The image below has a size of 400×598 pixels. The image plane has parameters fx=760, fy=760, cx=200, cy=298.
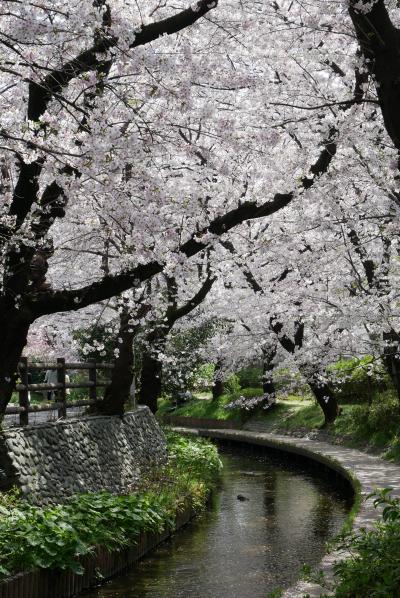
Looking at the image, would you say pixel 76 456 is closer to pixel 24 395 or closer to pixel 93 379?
pixel 24 395

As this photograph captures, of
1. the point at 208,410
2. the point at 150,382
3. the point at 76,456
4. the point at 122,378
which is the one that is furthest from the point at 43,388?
the point at 208,410

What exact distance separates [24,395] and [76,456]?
5.18 feet

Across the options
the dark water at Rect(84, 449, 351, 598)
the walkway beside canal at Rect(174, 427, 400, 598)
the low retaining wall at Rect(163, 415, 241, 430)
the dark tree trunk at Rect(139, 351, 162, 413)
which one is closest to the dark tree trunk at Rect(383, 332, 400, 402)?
the walkway beside canal at Rect(174, 427, 400, 598)

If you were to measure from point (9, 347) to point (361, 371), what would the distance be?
1664 centimetres

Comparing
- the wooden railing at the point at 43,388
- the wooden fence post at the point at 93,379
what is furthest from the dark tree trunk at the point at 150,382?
the wooden railing at the point at 43,388

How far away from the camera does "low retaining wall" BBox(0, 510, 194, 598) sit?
7.67 metres

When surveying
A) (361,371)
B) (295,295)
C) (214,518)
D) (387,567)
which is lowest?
(214,518)

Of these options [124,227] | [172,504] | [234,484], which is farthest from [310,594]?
[234,484]

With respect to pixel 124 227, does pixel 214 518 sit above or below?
below

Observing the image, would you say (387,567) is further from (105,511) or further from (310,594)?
(105,511)

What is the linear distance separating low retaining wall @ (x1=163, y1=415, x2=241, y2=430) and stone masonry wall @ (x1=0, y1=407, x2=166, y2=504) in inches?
456

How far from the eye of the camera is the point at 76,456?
12.5 metres

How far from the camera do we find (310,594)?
6883 millimetres

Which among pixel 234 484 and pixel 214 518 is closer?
pixel 214 518
